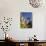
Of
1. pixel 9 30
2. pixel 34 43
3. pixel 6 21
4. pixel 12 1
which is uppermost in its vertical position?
pixel 12 1

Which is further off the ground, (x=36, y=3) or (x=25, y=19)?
(x=36, y=3)

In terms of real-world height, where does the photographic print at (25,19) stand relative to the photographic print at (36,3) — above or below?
below

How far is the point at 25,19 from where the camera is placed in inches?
178

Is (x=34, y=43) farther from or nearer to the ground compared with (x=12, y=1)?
nearer to the ground

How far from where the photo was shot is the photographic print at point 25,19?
4.50 m

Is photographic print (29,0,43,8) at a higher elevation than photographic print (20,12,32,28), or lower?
higher

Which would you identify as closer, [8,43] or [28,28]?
[8,43]

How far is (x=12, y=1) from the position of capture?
4465 millimetres

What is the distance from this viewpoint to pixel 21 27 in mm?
4504

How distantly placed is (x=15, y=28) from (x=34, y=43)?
0.90m

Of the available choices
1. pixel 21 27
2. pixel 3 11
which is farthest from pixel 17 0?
pixel 21 27

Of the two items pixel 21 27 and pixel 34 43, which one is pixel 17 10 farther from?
pixel 34 43

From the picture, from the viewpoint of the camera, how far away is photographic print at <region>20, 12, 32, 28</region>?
14.8 ft

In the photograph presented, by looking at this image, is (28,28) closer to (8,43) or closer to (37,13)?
(37,13)
